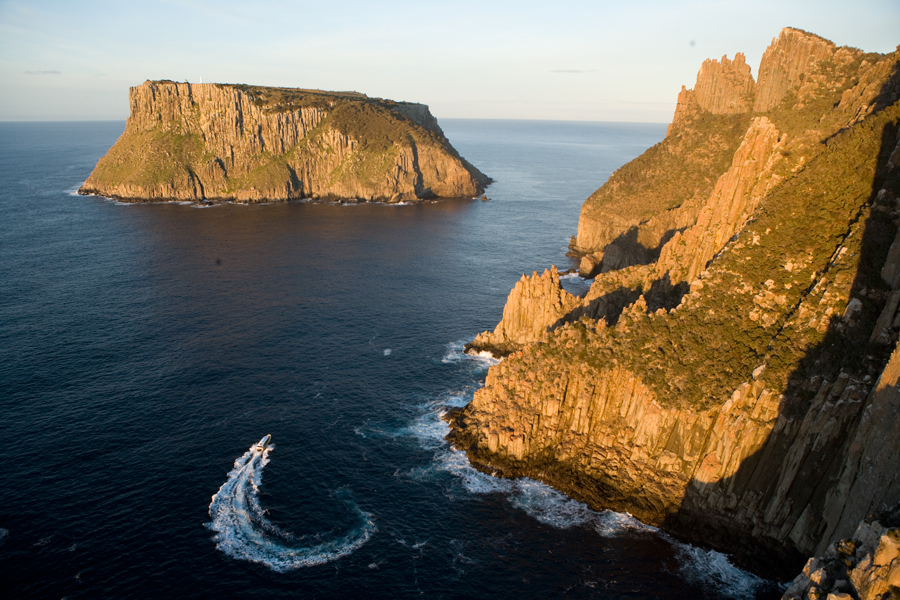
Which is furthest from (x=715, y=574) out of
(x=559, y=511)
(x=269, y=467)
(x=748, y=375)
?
(x=269, y=467)

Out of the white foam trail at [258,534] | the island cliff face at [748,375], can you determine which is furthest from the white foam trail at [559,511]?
the white foam trail at [258,534]

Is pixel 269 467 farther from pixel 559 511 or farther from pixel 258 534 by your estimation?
pixel 559 511

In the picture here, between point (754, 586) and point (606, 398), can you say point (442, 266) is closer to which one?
point (606, 398)

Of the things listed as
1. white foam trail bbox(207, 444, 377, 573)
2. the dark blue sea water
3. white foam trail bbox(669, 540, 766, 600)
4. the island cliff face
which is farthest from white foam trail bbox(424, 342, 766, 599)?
white foam trail bbox(207, 444, 377, 573)

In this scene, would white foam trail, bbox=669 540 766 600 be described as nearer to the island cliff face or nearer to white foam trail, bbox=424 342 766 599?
white foam trail, bbox=424 342 766 599

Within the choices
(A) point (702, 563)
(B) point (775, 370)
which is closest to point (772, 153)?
(B) point (775, 370)

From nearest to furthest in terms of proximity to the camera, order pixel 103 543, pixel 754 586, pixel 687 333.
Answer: pixel 754 586 < pixel 103 543 < pixel 687 333
